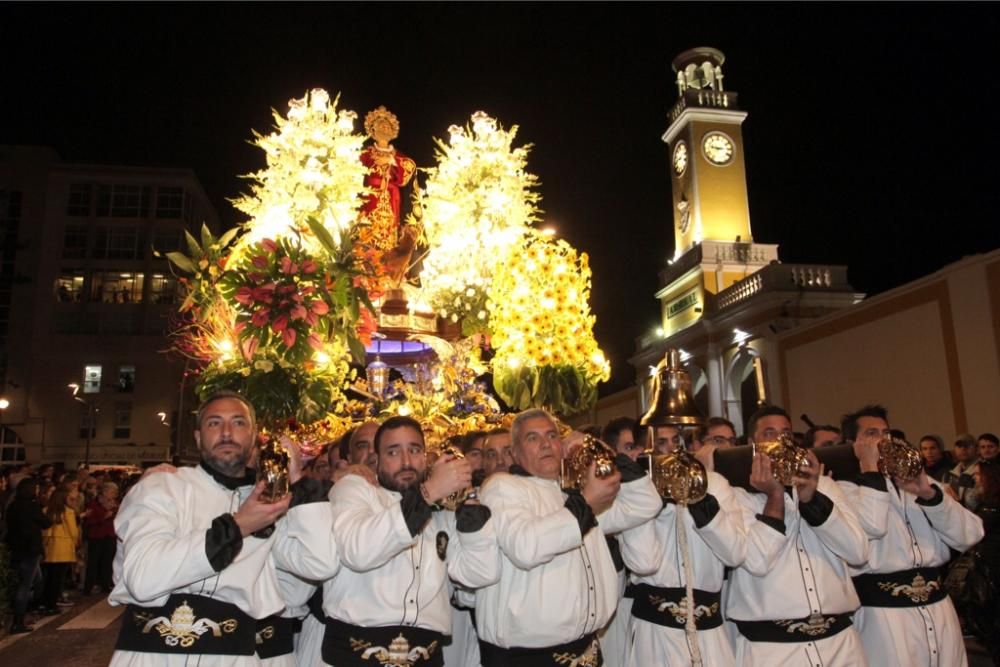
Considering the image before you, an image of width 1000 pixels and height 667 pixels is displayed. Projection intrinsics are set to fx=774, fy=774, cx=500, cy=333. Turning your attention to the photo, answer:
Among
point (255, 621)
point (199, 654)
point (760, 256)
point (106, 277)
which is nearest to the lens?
point (199, 654)

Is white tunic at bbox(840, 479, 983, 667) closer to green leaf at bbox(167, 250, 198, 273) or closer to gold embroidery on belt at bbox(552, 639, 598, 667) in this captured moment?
gold embroidery on belt at bbox(552, 639, 598, 667)

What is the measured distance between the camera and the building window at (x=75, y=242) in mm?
38281

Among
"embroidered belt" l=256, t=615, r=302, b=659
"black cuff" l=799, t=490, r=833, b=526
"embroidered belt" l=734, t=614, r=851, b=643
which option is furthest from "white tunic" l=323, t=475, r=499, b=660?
"black cuff" l=799, t=490, r=833, b=526

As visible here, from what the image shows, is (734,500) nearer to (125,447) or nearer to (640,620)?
(640,620)

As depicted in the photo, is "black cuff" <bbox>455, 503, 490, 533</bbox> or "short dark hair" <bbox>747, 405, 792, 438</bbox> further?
"short dark hair" <bbox>747, 405, 792, 438</bbox>

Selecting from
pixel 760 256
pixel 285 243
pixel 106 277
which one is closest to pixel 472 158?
pixel 285 243

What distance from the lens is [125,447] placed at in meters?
35.9

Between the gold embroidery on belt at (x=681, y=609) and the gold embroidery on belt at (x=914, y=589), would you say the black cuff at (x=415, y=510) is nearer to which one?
the gold embroidery on belt at (x=681, y=609)

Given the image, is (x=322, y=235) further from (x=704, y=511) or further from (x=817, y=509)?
(x=817, y=509)

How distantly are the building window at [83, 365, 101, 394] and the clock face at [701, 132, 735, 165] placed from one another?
29.7 meters

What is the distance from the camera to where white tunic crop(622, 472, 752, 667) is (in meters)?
3.78

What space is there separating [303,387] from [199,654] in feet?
9.62

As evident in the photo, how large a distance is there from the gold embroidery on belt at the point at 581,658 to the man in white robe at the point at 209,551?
1.09 metres

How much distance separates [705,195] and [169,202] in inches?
1031
